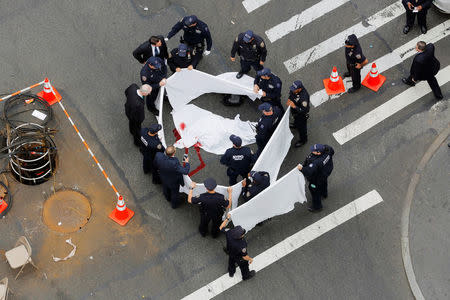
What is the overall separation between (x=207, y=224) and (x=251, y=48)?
4.74 m

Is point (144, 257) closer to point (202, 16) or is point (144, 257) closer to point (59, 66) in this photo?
point (59, 66)

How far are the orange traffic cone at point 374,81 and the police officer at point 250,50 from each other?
2.76 meters

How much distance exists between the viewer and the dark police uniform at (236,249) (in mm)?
14330

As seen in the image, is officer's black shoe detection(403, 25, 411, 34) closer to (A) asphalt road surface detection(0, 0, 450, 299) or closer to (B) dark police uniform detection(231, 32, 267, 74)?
(A) asphalt road surface detection(0, 0, 450, 299)

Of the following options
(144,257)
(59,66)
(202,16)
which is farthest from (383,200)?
(59,66)

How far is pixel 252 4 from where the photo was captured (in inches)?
779

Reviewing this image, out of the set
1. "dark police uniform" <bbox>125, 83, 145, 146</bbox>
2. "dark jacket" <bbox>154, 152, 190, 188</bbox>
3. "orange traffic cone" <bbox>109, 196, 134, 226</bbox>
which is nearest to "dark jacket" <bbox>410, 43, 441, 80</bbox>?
"dark jacket" <bbox>154, 152, 190, 188</bbox>

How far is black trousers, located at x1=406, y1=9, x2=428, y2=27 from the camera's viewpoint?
1875 centimetres

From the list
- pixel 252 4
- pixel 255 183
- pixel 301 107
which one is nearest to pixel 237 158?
pixel 255 183

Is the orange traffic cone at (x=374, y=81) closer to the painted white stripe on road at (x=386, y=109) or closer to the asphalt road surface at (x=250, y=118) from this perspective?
the asphalt road surface at (x=250, y=118)

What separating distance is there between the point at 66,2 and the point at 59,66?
6.92 feet

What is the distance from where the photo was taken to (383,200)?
54.6ft

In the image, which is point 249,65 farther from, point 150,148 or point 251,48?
point 150,148

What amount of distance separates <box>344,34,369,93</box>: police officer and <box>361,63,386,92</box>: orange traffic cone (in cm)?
35
